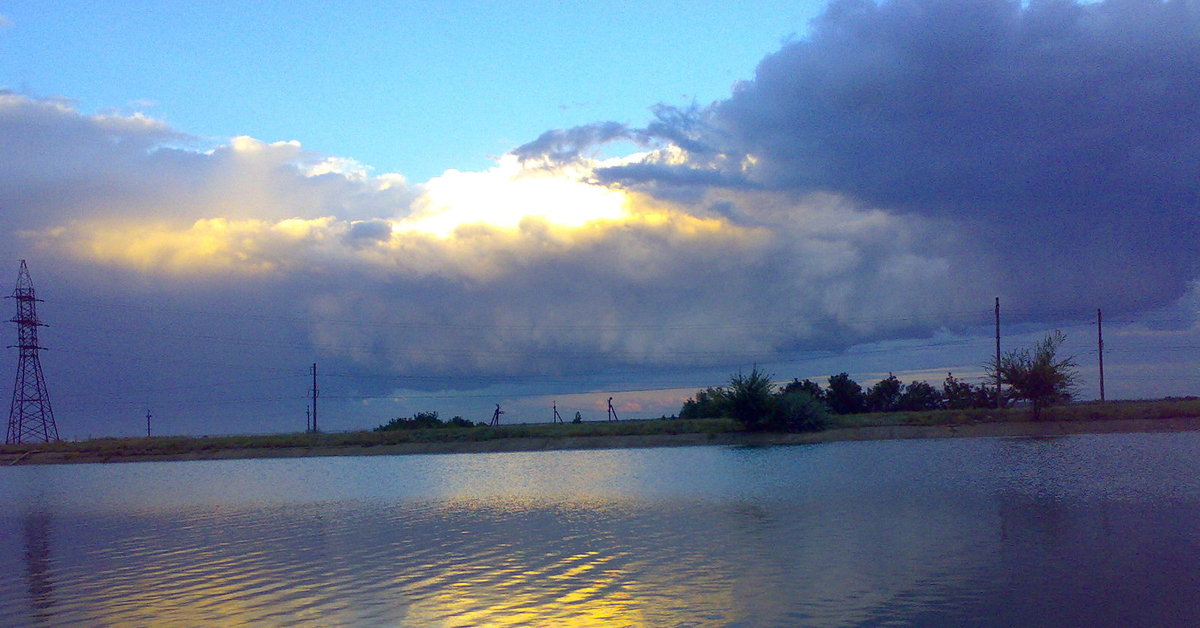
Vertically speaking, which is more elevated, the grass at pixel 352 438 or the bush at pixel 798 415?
the bush at pixel 798 415

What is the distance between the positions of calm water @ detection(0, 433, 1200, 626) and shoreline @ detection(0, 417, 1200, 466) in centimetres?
1838

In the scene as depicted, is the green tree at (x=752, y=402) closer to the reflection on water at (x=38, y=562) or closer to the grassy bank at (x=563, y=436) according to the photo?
the grassy bank at (x=563, y=436)

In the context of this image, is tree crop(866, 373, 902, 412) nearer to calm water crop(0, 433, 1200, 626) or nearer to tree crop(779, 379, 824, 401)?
tree crop(779, 379, 824, 401)

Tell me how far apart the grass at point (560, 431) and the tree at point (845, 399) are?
15.0 m

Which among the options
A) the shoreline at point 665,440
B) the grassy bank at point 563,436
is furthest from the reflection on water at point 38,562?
the grassy bank at point 563,436

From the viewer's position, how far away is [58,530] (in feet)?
80.1

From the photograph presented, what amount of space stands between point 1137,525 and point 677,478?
16420 mm

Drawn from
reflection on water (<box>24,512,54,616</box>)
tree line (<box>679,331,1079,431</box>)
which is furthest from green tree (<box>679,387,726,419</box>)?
Answer: reflection on water (<box>24,512,54,616</box>)

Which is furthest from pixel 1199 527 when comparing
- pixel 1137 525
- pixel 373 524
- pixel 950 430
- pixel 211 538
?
pixel 950 430

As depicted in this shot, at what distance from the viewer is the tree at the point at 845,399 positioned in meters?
75.5

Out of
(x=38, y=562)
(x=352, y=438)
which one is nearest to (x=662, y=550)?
(x=38, y=562)

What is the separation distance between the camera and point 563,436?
60344 millimetres

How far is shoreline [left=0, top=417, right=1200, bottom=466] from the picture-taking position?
49.3 m

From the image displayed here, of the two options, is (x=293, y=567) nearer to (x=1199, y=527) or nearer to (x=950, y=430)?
(x=1199, y=527)
